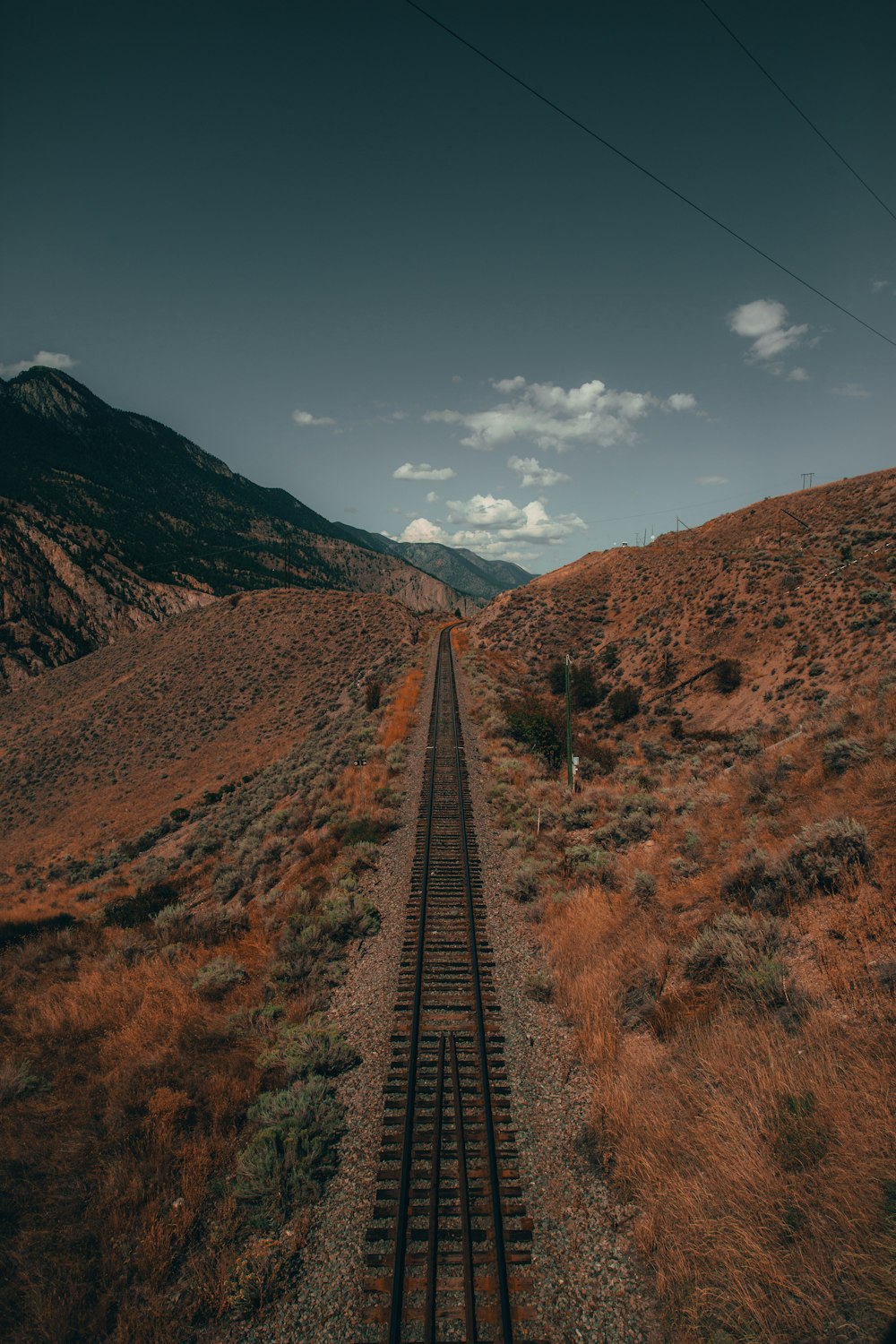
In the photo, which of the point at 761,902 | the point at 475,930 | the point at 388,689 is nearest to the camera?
the point at 761,902

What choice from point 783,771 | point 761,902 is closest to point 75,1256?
point 761,902

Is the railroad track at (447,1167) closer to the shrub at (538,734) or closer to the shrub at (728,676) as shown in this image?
the shrub at (538,734)

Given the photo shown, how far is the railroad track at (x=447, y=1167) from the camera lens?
4.91m

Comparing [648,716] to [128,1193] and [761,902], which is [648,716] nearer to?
[761,902]

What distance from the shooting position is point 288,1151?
20.5 ft

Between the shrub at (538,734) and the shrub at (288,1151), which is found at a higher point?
the shrub at (538,734)

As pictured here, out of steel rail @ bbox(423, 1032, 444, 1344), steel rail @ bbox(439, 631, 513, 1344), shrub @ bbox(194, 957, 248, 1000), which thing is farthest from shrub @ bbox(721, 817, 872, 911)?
shrub @ bbox(194, 957, 248, 1000)

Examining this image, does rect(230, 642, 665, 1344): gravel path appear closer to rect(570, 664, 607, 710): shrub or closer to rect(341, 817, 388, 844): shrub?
rect(341, 817, 388, 844): shrub

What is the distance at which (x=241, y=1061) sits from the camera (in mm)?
7953

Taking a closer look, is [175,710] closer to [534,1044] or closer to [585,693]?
[585,693]

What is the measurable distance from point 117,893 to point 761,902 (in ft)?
84.1

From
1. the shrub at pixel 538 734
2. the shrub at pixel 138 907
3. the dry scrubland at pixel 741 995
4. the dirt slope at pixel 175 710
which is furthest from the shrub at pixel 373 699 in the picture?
the shrub at pixel 138 907

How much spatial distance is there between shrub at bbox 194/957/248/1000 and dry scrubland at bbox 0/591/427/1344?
4cm

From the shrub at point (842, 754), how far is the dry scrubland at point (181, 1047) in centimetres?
1106
